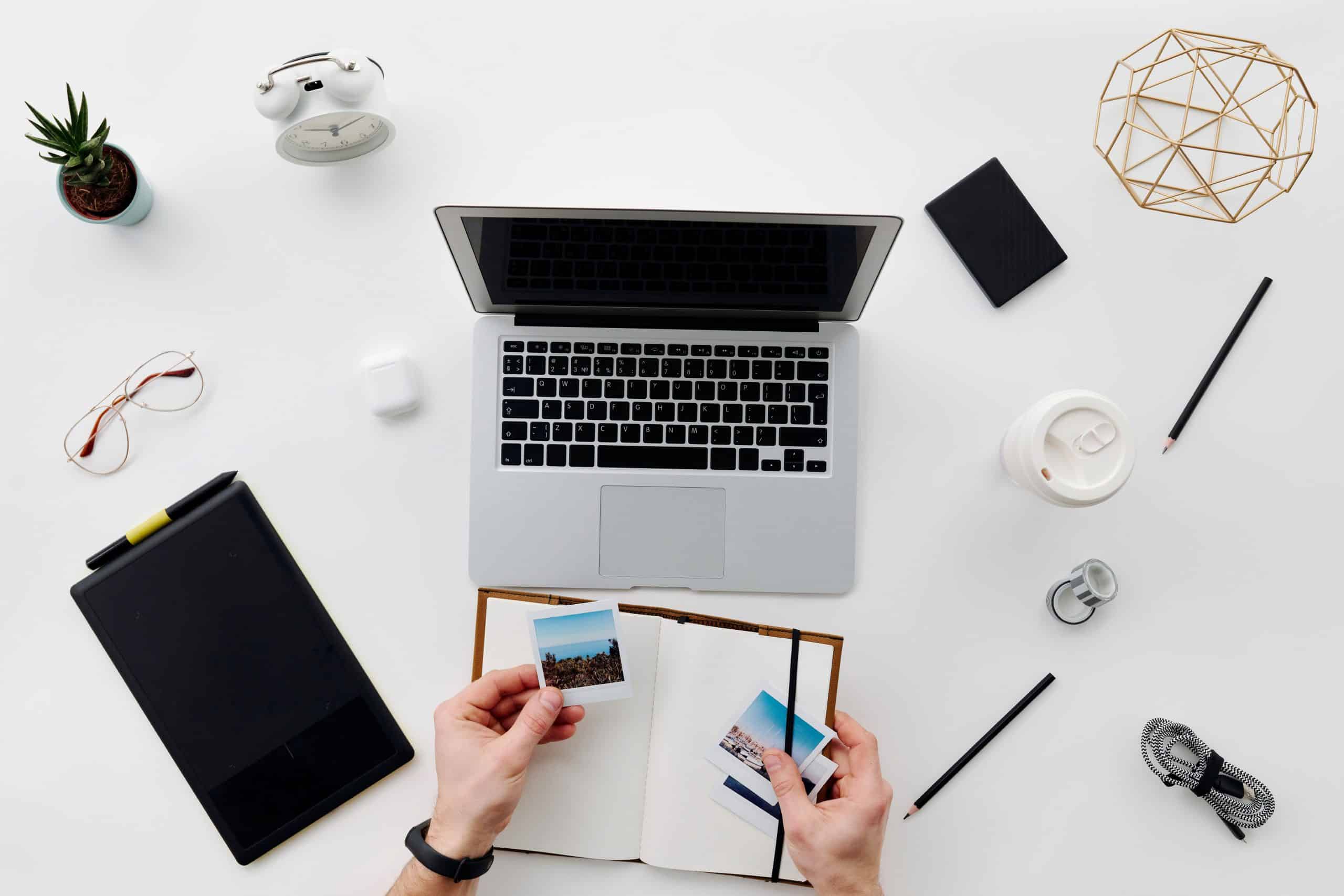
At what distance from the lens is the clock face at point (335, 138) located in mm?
1095

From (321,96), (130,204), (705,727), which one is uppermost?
(321,96)

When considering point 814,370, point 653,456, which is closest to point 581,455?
point 653,456

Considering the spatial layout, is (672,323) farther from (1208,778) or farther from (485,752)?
(1208,778)

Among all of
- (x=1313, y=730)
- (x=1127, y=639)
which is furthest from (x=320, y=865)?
(x=1313, y=730)

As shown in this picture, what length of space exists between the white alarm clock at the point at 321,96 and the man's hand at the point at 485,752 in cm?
73

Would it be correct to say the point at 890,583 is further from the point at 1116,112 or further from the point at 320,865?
the point at 320,865

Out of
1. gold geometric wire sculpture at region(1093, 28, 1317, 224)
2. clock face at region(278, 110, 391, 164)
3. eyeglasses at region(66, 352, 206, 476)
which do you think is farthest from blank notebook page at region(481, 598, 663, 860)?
gold geometric wire sculpture at region(1093, 28, 1317, 224)

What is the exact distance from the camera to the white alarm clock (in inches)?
41.0

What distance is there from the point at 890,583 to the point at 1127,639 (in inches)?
13.1

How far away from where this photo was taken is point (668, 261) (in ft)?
3.26

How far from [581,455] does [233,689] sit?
561mm

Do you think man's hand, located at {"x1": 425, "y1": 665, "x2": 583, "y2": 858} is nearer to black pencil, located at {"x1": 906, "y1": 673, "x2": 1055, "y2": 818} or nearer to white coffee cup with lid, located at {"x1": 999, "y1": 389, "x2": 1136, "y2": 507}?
black pencil, located at {"x1": 906, "y1": 673, "x2": 1055, "y2": 818}

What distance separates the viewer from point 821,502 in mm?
1137

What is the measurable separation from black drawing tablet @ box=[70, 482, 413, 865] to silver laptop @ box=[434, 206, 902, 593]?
278 mm
